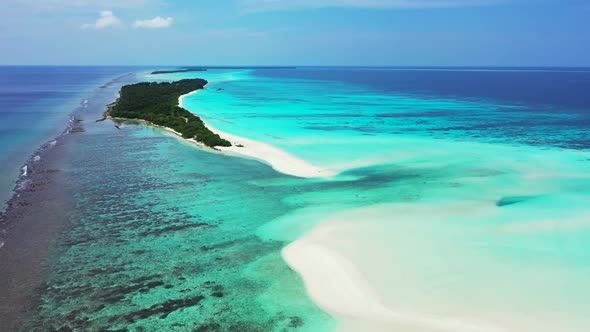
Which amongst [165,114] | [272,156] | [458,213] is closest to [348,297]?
[458,213]

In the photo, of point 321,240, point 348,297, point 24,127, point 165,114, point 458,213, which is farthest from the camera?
point 165,114

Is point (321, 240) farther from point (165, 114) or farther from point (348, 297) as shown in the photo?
point (165, 114)

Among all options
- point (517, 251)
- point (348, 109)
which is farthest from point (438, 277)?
point (348, 109)

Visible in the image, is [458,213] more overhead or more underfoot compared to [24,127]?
more underfoot

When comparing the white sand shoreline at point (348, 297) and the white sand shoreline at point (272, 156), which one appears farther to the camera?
the white sand shoreline at point (272, 156)

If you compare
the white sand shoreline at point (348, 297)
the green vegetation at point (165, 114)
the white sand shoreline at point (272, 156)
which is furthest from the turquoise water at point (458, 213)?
the green vegetation at point (165, 114)

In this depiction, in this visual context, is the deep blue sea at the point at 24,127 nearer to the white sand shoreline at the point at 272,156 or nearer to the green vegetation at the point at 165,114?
the green vegetation at the point at 165,114
